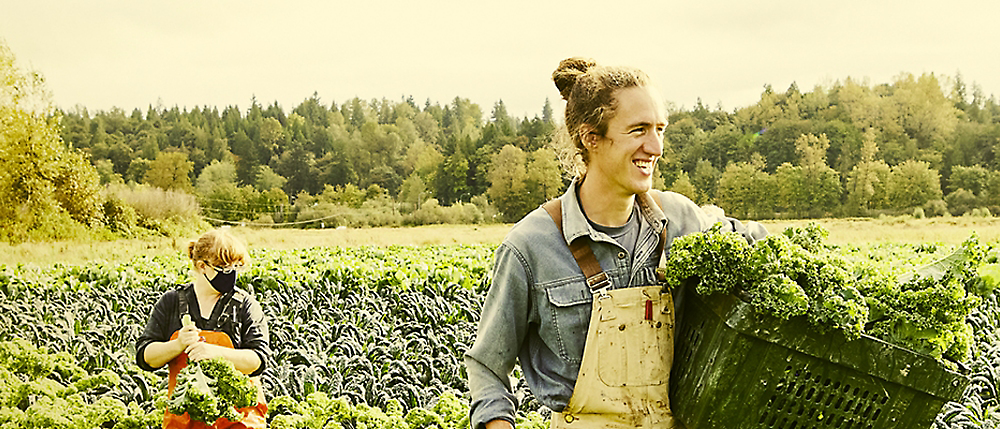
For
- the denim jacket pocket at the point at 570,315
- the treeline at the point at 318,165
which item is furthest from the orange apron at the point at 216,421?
the treeline at the point at 318,165

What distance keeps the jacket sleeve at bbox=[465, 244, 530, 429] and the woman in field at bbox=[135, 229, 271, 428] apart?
1537mm

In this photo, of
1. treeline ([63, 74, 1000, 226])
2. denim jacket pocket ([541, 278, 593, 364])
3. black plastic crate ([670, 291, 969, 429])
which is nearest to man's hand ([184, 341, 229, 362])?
denim jacket pocket ([541, 278, 593, 364])

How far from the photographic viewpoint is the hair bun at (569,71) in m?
2.05

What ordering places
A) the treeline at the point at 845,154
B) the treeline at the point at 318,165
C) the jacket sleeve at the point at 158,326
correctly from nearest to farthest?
1. the jacket sleeve at the point at 158,326
2. the treeline at the point at 318,165
3. the treeline at the point at 845,154

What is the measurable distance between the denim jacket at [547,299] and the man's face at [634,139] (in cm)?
17

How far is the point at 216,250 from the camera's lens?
10.7 ft

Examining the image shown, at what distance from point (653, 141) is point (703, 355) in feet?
1.77

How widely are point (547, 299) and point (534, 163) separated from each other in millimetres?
47615

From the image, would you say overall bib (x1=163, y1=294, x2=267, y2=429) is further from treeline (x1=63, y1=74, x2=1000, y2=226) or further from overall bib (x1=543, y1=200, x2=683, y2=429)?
treeline (x1=63, y1=74, x2=1000, y2=226)

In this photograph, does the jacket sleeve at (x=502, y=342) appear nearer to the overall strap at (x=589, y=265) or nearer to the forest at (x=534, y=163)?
the overall strap at (x=589, y=265)

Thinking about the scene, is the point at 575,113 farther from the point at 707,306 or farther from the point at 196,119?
the point at 196,119

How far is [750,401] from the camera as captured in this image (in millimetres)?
1686

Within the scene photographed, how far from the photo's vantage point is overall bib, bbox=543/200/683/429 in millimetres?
1867

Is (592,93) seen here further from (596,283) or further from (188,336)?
(188,336)
